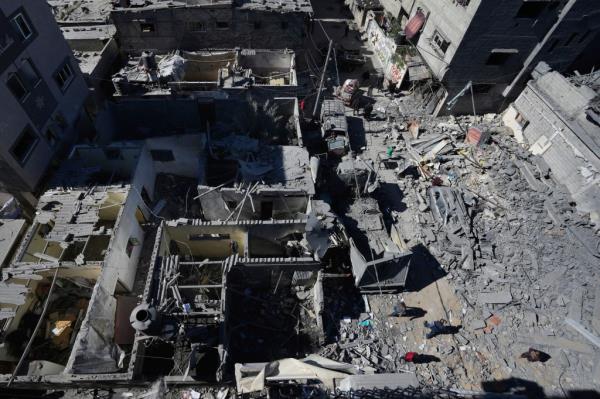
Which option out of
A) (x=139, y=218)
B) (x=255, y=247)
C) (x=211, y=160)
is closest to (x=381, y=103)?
(x=211, y=160)

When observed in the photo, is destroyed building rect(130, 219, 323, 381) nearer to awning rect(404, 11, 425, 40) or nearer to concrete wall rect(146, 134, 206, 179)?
concrete wall rect(146, 134, 206, 179)

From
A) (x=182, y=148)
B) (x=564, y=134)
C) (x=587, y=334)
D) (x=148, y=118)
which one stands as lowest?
(x=587, y=334)

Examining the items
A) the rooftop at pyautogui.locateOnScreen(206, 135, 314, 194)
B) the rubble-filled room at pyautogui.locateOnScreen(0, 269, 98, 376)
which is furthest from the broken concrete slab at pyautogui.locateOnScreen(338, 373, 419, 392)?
the rubble-filled room at pyautogui.locateOnScreen(0, 269, 98, 376)

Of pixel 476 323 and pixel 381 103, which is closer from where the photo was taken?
pixel 476 323

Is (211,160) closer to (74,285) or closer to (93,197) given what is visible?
(93,197)

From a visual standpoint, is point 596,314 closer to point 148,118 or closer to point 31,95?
point 148,118

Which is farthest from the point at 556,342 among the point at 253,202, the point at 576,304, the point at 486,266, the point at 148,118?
the point at 148,118
